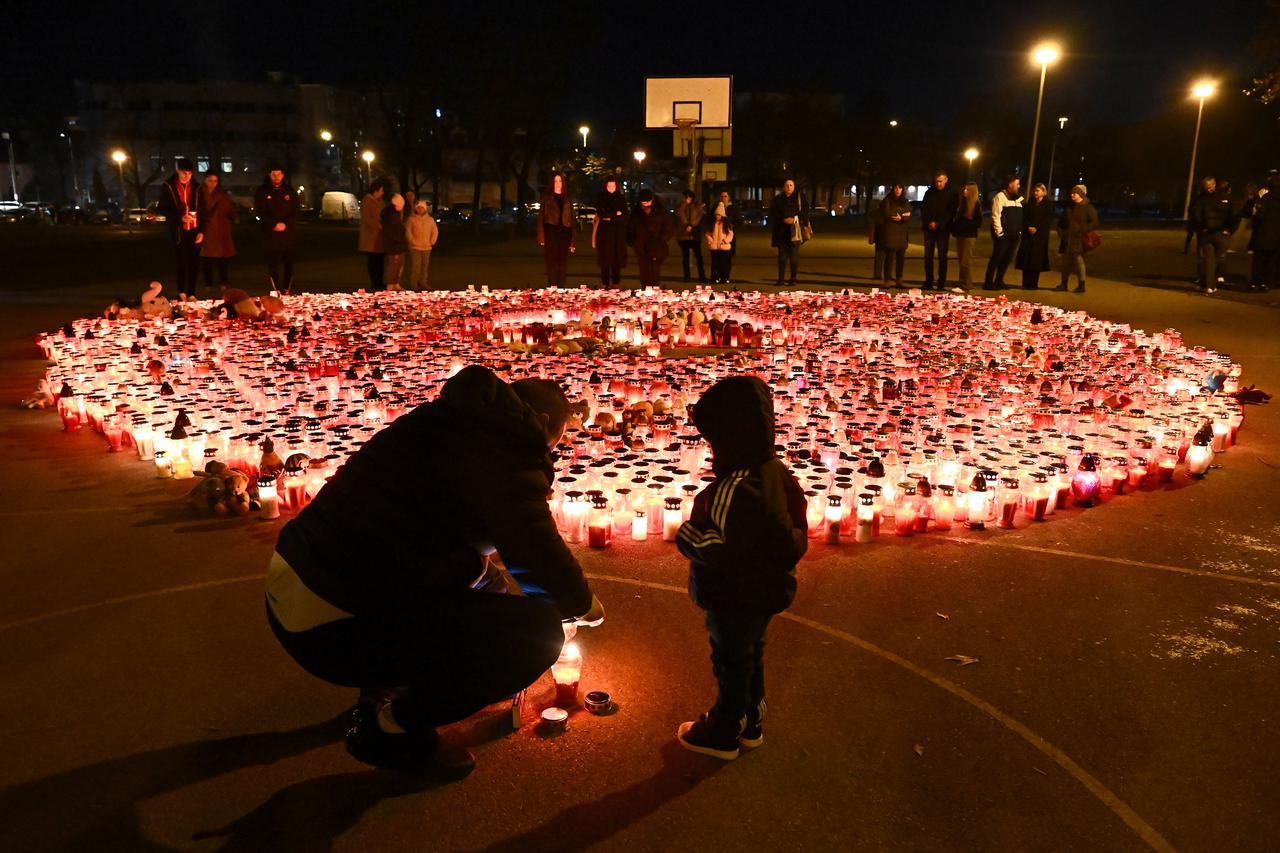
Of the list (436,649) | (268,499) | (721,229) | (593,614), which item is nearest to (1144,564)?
(593,614)

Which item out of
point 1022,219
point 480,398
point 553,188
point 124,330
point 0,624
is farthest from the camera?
point 1022,219

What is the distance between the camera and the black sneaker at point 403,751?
2973 mm

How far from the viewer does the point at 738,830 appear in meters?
Answer: 2.80

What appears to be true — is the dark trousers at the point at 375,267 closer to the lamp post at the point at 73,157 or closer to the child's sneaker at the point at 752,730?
the child's sneaker at the point at 752,730

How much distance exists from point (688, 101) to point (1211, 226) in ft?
49.7

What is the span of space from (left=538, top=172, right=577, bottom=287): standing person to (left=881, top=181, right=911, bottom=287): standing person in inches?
209

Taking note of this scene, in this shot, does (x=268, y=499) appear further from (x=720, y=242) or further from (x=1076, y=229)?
(x=1076, y=229)

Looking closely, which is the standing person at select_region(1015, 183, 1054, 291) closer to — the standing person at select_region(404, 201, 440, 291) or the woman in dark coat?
the woman in dark coat

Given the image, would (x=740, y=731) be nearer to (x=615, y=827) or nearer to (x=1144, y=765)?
(x=615, y=827)

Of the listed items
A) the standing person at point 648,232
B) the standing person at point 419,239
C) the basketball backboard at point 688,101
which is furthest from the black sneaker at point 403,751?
the basketball backboard at point 688,101

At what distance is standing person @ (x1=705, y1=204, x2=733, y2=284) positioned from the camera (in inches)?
630

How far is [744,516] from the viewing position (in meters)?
2.96

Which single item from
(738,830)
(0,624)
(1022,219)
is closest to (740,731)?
(738,830)

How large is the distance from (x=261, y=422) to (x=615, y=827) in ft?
16.0
